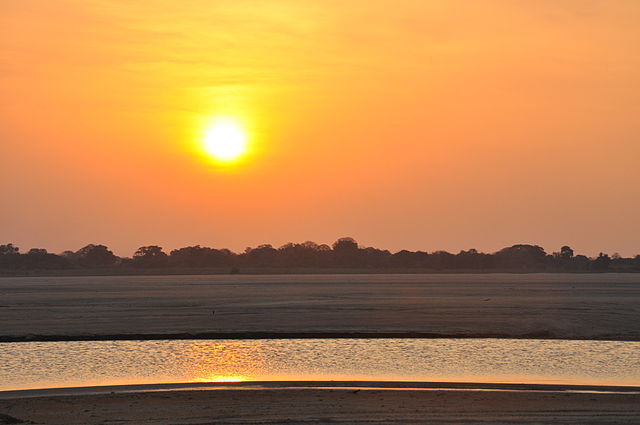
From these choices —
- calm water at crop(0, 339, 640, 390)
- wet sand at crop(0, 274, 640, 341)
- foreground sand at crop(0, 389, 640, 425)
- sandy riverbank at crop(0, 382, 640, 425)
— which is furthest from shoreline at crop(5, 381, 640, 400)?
wet sand at crop(0, 274, 640, 341)

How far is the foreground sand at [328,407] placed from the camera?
21.5 m

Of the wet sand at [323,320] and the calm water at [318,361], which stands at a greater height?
the wet sand at [323,320]

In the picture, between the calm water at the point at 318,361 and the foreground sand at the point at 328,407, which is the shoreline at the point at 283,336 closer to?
the calm water at the point at 318,361

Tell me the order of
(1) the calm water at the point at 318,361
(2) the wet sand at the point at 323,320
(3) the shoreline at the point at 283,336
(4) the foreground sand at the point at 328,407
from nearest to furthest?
(4) the foreground sand at the point at 328,407 < (1) the calm water at the point at 318,361 < (3) the shoreline at the point at 283,336 < (2) the wet sand at the point at 323,320

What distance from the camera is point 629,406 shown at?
23312mm

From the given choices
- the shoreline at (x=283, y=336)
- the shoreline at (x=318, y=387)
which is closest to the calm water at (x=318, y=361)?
the shoreline at (x=318, y=387)

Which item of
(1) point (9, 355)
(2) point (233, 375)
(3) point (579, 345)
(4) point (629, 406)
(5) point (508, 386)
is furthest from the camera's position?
Result: (3) point (579, 345)

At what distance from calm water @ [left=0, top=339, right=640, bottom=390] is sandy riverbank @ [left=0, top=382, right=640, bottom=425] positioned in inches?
133

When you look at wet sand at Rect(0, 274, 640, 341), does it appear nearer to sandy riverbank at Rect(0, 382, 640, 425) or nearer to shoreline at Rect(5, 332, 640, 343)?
shoreline at Rect(5, 332, 640, 343)

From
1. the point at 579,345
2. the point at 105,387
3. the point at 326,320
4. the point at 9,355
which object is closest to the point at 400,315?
the point at 326,320

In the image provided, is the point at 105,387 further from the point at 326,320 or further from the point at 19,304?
the point at 19,304

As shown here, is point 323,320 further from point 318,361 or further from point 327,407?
point 327,407

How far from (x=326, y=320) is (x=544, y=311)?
55.5ft

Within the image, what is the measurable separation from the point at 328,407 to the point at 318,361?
11023 millimetres
